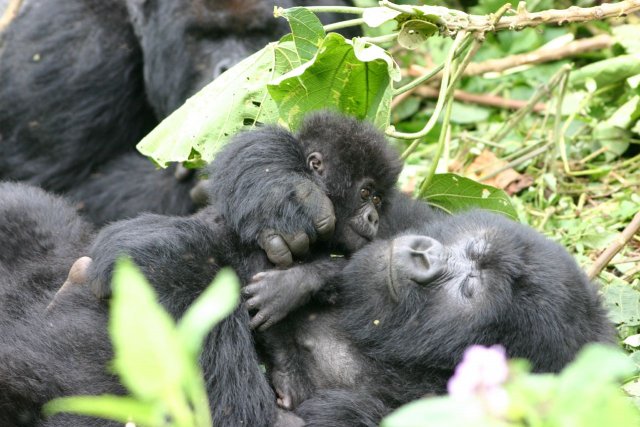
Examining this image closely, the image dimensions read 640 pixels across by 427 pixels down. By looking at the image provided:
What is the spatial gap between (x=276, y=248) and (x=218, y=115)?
0.92m

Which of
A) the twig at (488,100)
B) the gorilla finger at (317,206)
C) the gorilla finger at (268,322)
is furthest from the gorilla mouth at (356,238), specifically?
the twig at (488,100)

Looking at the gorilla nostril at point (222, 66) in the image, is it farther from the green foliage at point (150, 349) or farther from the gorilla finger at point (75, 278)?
the green foliage at point (150, 349)

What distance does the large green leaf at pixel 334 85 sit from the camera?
10.3ft

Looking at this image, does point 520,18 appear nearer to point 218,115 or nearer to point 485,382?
point 218,115

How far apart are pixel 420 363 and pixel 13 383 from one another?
3.60 ft

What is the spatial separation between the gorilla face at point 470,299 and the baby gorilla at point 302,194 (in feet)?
0.50

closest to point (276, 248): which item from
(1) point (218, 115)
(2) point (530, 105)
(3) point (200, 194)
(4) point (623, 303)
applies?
(1) point (218, 115)

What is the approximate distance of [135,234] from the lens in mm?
2639

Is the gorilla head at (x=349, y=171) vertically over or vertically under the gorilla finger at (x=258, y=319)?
over

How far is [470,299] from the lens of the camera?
245 centimetres

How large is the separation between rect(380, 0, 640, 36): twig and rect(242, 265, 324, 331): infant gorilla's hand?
1.00m

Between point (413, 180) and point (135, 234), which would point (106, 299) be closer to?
point (135, 234)

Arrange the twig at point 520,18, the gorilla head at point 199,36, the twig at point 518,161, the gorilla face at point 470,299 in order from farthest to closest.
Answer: the twig at point 518,161
the gorilla head at point 199,36
the twig at point 520,18
the gorilla face at point 470,299

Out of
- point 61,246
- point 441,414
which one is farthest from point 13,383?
point 441,414
